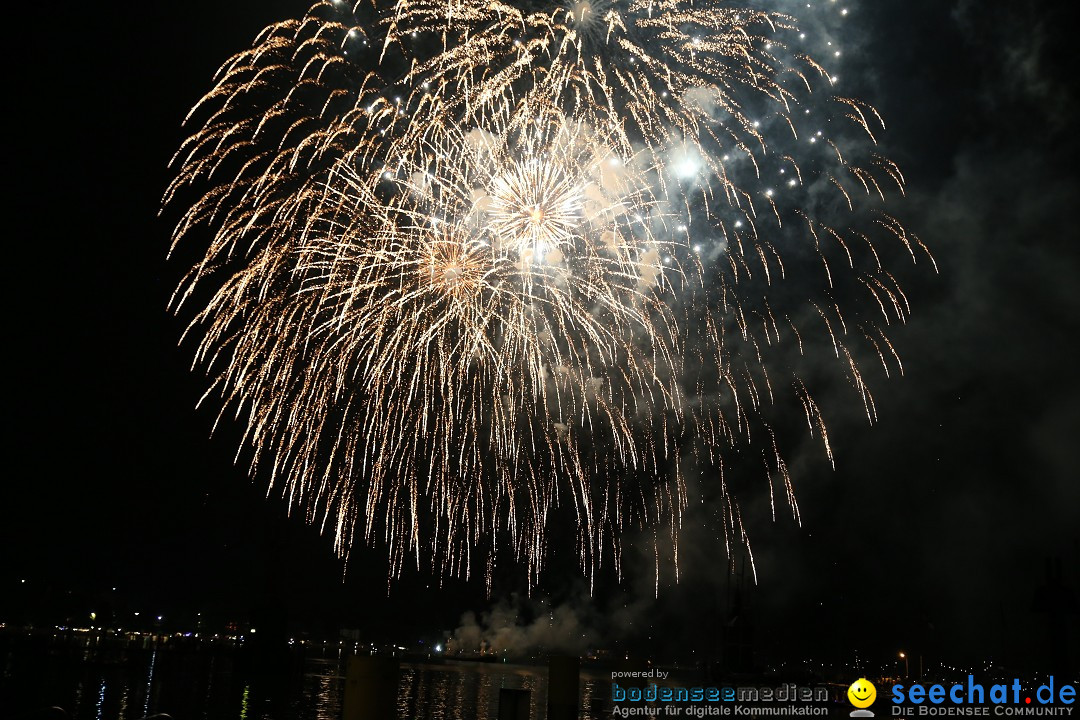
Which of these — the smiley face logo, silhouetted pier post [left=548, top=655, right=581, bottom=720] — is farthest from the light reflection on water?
silhouetted pier post [left=548, top=655, right=581, bottom=720]

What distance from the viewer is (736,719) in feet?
94.8

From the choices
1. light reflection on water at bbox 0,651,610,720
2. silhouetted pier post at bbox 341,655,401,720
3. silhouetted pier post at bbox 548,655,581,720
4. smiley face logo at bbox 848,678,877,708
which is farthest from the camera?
smiley face logo at bbox 848,678,877,708

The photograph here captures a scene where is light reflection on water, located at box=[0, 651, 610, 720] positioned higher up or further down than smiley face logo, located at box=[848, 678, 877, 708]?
further down

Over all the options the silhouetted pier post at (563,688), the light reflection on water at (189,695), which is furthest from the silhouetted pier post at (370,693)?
the light reflection on water at (189,695)

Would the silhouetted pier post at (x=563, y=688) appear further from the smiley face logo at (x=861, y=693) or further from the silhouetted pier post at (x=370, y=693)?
the smiley face logo at (x=861, y=693)

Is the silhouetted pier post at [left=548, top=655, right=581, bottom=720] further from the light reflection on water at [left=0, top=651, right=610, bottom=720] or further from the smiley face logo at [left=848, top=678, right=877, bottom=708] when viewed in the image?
the smiley face logo at [left=848, top=678, right=877, bottom=708]

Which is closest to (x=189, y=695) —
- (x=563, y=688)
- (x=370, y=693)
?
(x=563, y=688)

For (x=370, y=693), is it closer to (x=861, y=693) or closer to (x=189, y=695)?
(x=861, y=693)

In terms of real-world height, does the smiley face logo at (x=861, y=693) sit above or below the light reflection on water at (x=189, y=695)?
above
